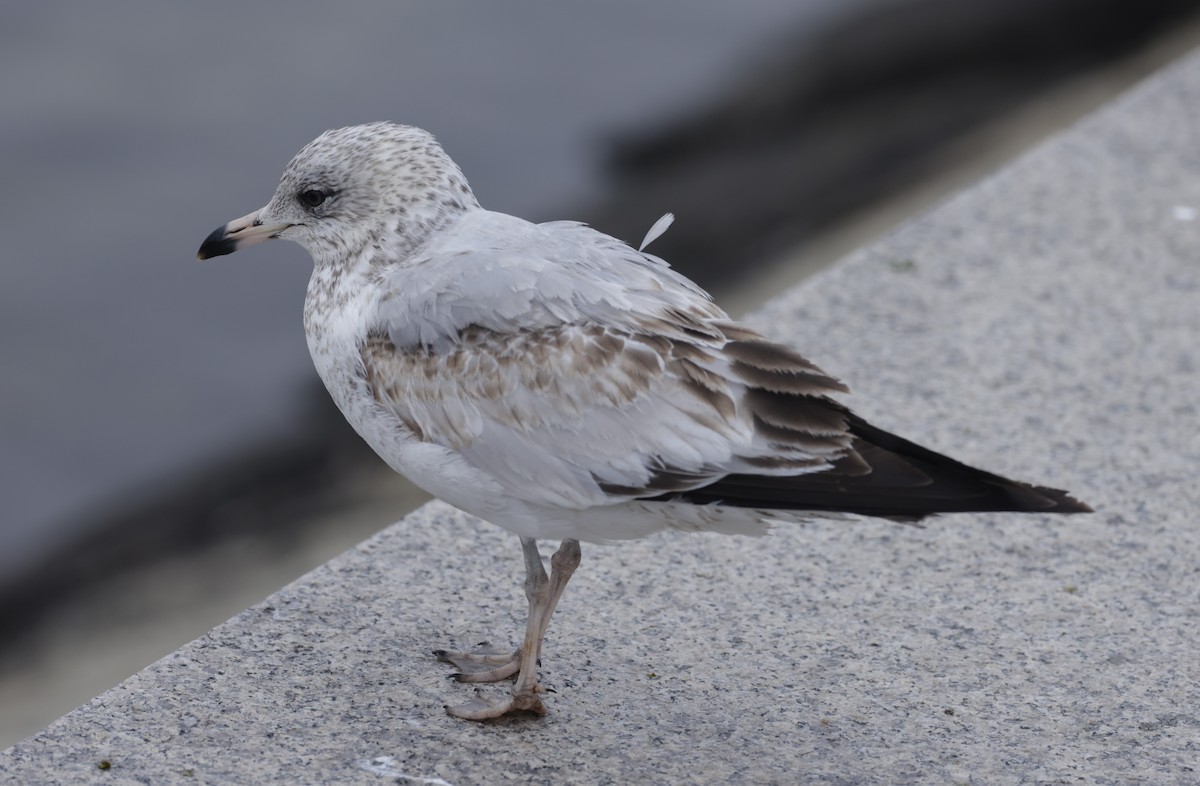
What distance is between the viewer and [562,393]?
10.3 feet

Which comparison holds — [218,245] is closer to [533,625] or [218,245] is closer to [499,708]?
[533,625]

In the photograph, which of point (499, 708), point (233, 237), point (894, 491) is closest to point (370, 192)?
point (233, 237)

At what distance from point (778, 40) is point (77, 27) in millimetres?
4252

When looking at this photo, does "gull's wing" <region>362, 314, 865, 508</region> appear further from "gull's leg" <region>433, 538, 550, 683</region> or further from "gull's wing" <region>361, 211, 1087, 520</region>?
"gull's leg" <region>433, 538, 550, 683</region>

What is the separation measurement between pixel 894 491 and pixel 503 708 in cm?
99

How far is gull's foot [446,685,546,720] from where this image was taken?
11.0ft

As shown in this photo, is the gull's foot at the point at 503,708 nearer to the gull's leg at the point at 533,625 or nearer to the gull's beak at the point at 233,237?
the gull's leg at the point at 533,625

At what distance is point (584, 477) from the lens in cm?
310

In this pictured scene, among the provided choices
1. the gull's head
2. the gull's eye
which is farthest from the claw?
the gull's eye

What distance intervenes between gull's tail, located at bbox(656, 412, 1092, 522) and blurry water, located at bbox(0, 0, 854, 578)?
4142 mm

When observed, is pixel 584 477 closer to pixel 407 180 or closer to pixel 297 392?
pixel 407 180

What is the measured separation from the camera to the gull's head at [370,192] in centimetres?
344

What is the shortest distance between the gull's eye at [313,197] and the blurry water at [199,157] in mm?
3327

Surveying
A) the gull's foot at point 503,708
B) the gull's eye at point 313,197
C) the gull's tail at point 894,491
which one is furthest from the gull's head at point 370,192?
the gull's foot at point 503,708
